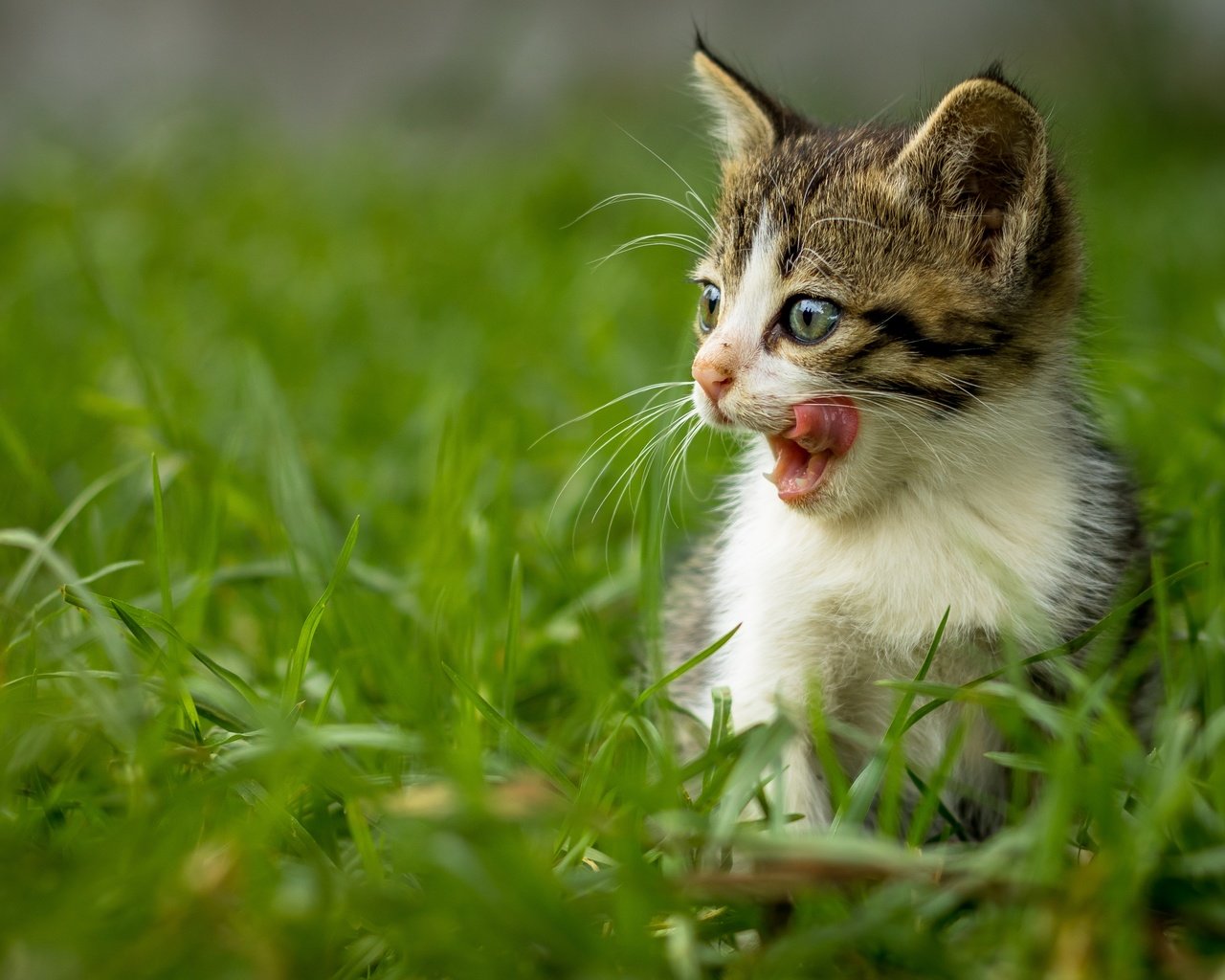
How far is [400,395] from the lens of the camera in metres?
4.41

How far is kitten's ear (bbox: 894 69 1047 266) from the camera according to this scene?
7.09ft

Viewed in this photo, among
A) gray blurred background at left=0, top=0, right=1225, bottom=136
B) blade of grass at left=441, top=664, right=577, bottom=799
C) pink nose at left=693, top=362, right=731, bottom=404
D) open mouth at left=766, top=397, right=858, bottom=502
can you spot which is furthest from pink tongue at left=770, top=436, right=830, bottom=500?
gray blurred background at left=0, top=0, right=1225, bottom=136

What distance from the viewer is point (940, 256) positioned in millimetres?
2205

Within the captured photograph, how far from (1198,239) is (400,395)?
4200 mm

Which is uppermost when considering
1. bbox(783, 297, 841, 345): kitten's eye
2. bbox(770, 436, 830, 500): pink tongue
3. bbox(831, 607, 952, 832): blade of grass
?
bbox(783, 297, 841, 345): kitten's eye

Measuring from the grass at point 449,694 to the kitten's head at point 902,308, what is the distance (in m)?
0.40

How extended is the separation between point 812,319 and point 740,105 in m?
0.81

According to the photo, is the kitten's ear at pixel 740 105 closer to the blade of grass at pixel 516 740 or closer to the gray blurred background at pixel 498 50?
the blade of grass at pixel 516 740

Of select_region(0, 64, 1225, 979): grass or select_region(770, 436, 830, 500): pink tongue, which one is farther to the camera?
select_region(770, 436, 830, 500): pink tongue

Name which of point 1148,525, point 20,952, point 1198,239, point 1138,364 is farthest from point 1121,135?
point 20,952

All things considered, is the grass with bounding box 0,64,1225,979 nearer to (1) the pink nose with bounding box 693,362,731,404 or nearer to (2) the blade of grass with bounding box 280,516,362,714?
(2) the blade of grass with bounding box 280,516,362,714

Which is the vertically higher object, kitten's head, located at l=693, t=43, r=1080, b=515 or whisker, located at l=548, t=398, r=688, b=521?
kitten's head, located at l=693, t=43, r=1080, b=515

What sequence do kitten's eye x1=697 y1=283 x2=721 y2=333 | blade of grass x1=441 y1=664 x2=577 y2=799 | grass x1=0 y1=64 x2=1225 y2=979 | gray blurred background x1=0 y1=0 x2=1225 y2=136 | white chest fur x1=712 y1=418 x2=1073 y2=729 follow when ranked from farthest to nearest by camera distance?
gray blurred background x1=0 y1=0 x2=1225 y2=136, kitten's eye x1=697 y1=283 x2=721 y2=333, white chest fur x1=712 y1=418 x2=1073 y2=729, blade of grass x1=441 y1=664 x2=577 y2=799, grass x1=0 y1=64 x2=1225 y2=979

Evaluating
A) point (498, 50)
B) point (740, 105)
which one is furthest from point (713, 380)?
point (498, 50)
